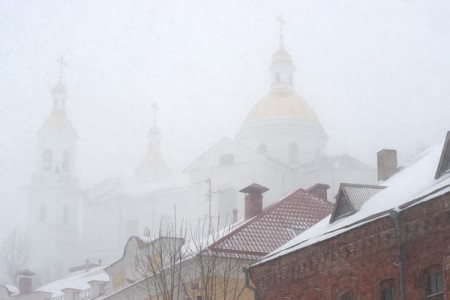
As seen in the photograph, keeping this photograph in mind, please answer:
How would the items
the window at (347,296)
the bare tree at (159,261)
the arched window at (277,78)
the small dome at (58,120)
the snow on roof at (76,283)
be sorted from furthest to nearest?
the small dome at (58,120)
the arched window at (277,78)
the snow on roof at (76,283)
the bare tree at (159,261)
the window at (347,296)

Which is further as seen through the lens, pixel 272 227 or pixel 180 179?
pixel 180 179

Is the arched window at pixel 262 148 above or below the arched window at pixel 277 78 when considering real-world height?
below

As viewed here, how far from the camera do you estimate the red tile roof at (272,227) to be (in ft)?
95.2

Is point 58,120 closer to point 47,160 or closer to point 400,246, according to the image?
point 47,160

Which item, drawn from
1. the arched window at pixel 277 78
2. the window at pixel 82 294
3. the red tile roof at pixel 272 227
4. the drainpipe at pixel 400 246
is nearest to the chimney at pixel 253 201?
the red tile roof at pixel 272 227

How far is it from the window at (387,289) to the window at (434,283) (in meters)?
1.12

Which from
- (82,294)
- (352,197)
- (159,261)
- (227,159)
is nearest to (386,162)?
(352,197)

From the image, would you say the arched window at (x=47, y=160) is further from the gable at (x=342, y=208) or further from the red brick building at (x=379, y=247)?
the gable at (x=342, y=208)

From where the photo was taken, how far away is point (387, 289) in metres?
19.2

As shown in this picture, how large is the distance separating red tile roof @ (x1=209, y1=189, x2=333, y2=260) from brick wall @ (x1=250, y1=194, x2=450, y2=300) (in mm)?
5017

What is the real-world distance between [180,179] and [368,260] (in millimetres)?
61649

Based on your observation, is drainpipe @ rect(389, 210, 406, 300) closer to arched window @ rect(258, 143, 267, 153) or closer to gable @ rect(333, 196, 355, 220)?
gable @ rect(333, 196, 355, 220)

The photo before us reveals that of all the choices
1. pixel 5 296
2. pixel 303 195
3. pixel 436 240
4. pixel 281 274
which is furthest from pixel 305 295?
pixel 5 296

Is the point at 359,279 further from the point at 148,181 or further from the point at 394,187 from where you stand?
the point at 148,181
